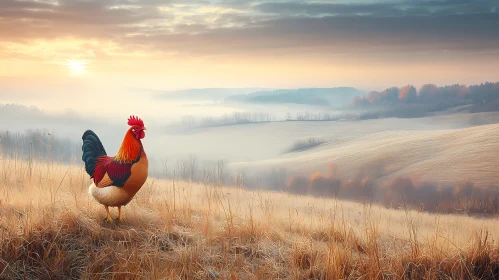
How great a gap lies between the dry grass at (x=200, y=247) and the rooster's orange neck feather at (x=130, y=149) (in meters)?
1.04

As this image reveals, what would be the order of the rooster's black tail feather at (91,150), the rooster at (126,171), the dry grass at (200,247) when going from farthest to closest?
the rooster's black tail feather at (91,150) → the rooster at (126,171) → the dry grass at (200,247)

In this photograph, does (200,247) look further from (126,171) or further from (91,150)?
(91,150)

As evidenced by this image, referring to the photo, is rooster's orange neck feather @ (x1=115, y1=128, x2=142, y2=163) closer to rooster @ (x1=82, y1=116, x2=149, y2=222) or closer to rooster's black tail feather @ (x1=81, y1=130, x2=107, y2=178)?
rooster @ (x1=82, y1=116, x2=149, y2=222)

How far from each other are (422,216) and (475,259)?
9.00ft

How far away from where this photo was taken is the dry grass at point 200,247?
5.21 m

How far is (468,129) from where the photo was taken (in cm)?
1434

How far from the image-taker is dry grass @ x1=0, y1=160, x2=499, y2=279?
5211 millimetres

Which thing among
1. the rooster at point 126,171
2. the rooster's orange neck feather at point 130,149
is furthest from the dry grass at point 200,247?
the rooster's orange neck feather at point 130,149

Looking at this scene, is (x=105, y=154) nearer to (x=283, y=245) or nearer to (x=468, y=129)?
(x=283, y=245)

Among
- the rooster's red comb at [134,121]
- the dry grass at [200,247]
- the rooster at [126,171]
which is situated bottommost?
the dry grass at [200,247]

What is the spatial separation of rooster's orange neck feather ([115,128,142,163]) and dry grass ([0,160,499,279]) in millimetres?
1039

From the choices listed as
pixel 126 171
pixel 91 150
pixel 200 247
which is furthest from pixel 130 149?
pixel 200 247

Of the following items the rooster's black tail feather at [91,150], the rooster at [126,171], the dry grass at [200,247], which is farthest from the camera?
the rooster's black tail feather at [91,150]

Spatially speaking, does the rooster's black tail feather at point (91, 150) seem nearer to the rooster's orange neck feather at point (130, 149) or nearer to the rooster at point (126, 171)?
the rooster at point (126, 171)
